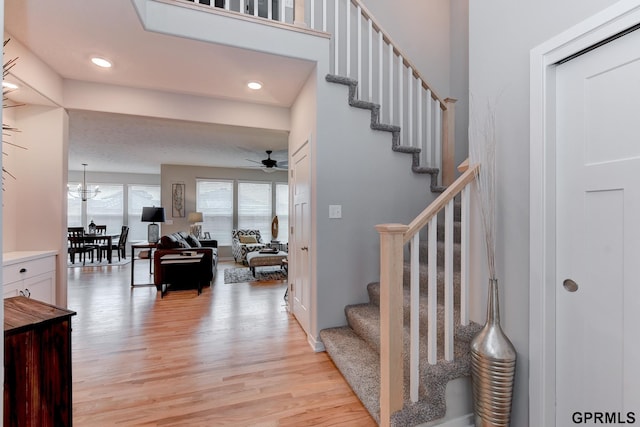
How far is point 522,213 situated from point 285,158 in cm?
606

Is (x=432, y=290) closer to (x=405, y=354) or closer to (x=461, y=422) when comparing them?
(x=405, y=354)

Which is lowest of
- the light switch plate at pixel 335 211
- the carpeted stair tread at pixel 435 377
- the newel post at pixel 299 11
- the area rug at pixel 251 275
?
the area rug at pixel 251 275

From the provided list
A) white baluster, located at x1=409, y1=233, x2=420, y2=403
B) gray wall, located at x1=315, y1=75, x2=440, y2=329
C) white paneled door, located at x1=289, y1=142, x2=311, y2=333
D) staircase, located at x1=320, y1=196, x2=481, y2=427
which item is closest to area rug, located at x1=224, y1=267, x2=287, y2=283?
white paneled door, located at x1=289, y1=142, x2=311, y2=333

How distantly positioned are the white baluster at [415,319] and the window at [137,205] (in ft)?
31.4

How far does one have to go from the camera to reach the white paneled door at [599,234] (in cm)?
113

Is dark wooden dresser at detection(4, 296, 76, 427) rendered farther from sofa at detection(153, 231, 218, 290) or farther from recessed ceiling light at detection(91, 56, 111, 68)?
sofa at detection(153, 231, 218, 290)

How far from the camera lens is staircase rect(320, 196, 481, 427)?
152 centimetres

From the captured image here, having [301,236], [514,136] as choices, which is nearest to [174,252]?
[301,236]

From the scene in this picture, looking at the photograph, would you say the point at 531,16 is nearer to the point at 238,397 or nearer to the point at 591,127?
the point at 591,127

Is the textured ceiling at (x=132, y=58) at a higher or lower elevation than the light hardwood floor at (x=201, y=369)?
higher

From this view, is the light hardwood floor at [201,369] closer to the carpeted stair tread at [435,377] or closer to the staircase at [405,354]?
the staircase at [405,354]

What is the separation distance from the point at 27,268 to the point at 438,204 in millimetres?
3237

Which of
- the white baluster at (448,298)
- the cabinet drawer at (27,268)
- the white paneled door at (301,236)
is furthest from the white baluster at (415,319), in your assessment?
the cabinet drawer at (27,268)

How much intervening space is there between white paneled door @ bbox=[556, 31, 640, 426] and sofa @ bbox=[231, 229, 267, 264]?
5981 millimetres
